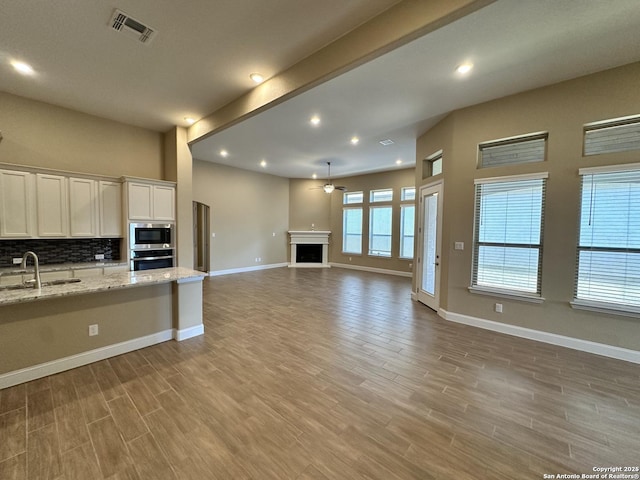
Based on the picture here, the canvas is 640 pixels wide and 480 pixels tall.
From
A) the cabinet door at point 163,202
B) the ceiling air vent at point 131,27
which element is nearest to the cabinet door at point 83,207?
the cabinet door at point 163,202

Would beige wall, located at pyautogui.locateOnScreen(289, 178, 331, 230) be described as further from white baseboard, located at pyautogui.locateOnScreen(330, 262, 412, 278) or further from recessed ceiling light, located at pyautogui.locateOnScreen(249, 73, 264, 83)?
recessed ceiling light, located at pyautogui.locateOnScreen(249, 73, 264, 83)

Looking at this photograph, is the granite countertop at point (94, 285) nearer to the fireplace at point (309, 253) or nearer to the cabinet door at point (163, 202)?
the cabinet door at point (163, 202)

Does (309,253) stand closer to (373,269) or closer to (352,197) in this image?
(373,269)

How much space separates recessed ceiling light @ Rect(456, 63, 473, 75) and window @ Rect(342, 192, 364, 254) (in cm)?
629

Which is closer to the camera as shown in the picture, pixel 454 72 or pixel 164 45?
pixel 164 45

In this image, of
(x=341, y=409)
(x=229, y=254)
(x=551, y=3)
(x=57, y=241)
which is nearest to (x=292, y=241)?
(x=229, y=254)

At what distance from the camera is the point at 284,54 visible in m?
2.86

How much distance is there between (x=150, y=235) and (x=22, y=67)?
2.68 m

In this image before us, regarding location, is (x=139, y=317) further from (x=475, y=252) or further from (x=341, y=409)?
(x=475, y=252)

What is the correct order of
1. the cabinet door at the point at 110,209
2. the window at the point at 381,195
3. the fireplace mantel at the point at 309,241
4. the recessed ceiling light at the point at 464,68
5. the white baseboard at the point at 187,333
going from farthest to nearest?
the fireplace mantel at the point at 309,241, the window at the point at 381,195, the cabinet door at the point at 110,209, the white baseboard at the point at 187,333, the recessed ceiling light at the point at 464,68

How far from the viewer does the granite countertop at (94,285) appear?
2.24 meters

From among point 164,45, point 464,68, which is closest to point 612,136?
point 464,68

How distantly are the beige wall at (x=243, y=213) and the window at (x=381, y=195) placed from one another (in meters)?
3.34

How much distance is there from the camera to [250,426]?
6.38 feet
